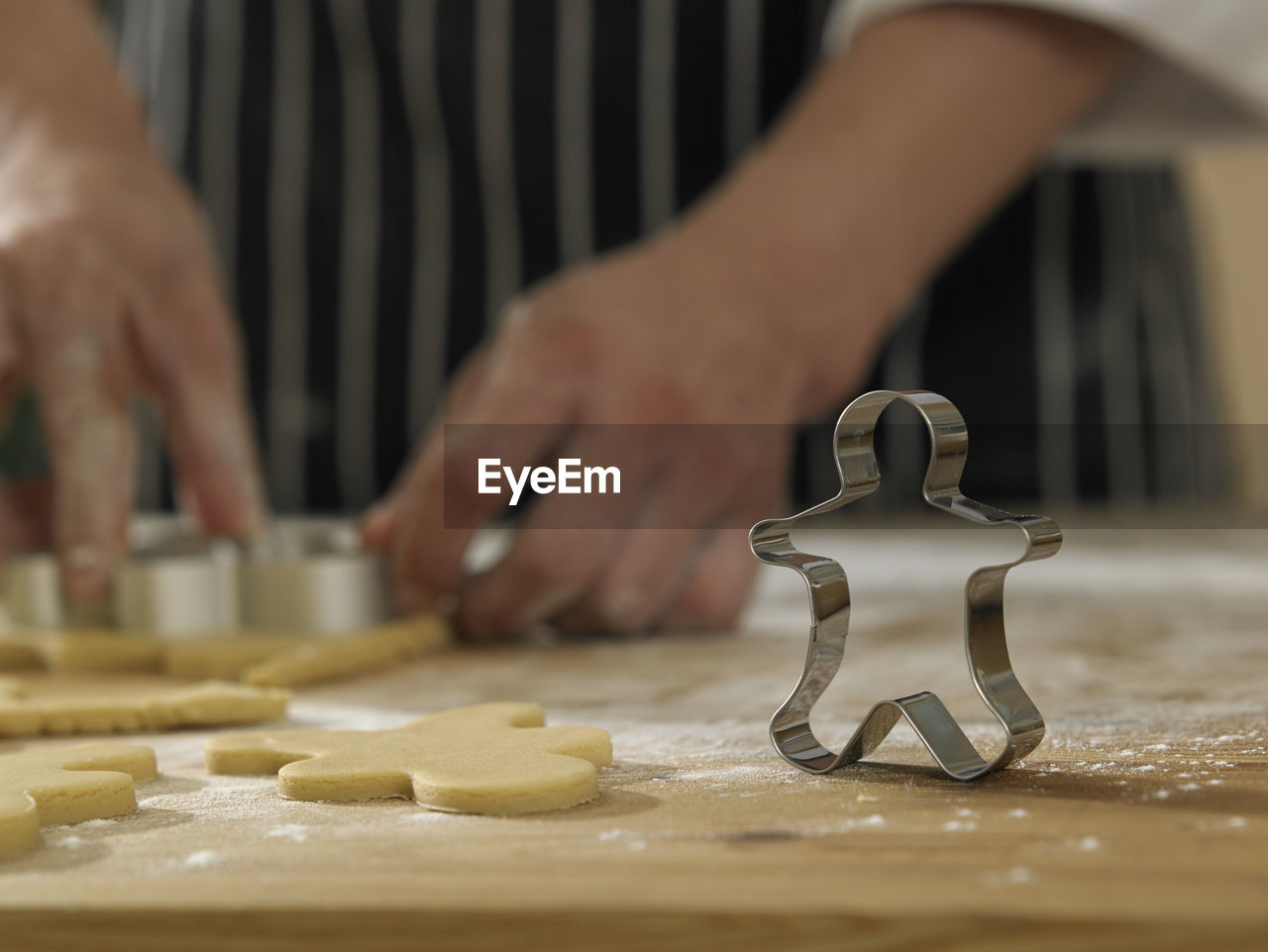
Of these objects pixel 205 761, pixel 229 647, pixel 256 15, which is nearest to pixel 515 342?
pixel 229 647

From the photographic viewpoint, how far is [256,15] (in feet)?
6.30

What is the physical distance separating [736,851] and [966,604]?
14 cm

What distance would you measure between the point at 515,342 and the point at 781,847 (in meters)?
0.65

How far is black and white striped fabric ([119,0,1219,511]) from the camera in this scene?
1.82 metres

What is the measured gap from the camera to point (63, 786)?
476 millimetres

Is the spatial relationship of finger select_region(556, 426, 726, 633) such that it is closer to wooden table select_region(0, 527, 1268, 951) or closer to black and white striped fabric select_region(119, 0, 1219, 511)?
wooden table select_region(0, 527, 1268, 951)

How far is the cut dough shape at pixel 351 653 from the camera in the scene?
2.65 ft

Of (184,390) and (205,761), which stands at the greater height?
(184,390)

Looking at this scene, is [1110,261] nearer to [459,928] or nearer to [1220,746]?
[1220,746]

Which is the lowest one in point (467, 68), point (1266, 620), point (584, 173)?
point (1266, 620)

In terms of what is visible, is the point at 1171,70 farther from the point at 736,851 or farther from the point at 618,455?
the point at 736,851

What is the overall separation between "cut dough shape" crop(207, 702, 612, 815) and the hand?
15.6 inches

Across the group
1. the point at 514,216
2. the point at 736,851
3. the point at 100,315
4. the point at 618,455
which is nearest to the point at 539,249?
the point at 514,216

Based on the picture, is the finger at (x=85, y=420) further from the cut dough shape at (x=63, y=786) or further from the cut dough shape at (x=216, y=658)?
the cut dough shape at (x=63, y=786)
